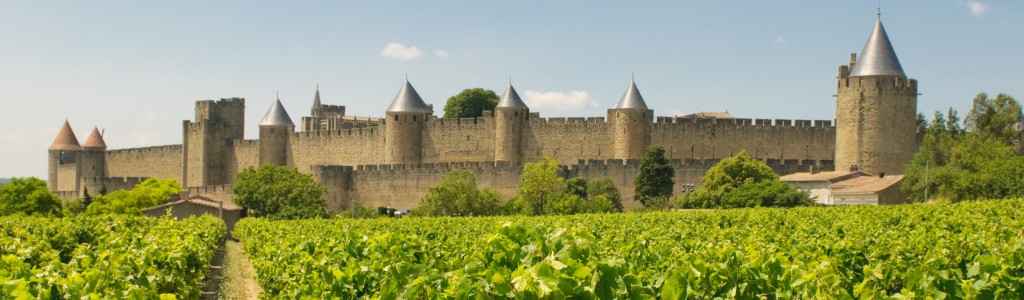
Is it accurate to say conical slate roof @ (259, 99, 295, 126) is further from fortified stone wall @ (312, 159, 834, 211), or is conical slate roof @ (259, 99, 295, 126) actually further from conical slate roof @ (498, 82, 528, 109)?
conical slate roof @ (498, 82, 528, 109)

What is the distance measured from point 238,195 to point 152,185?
9.35 m

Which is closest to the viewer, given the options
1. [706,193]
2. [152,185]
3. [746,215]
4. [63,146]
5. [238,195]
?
[746,215]

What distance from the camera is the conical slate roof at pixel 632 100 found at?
43.1 meters

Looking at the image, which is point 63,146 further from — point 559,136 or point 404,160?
point 559,136

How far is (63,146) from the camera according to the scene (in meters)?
63.6

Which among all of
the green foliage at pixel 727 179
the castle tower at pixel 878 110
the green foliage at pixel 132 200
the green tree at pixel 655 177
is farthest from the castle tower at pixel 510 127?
the green foliage at pixel 132 200

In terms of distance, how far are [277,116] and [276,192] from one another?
1064 cm

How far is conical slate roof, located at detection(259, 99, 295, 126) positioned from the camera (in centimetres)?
5194

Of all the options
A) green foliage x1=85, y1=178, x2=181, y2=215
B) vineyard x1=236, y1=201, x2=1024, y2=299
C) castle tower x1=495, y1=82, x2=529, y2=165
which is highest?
castle tower x1=495, y1=82, x2=529, y2=165

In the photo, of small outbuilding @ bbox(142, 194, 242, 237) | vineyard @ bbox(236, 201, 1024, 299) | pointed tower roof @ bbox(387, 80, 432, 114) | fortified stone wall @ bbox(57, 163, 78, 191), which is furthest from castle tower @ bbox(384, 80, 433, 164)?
vineyard @ bbox(236, 201, 1024, 299)

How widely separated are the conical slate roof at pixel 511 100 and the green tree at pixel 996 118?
16412mm

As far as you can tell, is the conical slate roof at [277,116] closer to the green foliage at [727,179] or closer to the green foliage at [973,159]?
the green foliage at [727,179]

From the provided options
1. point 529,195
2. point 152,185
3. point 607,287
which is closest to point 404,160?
point 529,195

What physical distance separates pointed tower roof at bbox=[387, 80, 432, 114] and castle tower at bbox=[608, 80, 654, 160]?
752cm
